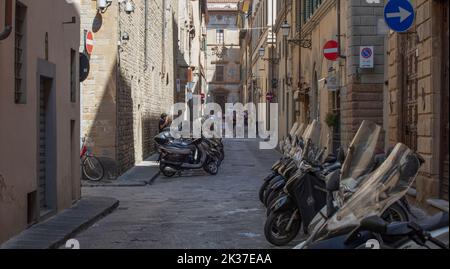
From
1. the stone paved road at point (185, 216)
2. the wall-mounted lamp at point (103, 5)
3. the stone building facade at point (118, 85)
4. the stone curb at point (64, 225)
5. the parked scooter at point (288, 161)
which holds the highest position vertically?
the wall-mounted lamp at point (103, 5)

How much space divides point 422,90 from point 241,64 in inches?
3105

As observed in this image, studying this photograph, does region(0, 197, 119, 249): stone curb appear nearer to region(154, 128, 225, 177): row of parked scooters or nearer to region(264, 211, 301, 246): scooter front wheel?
region(264, 211, 301, 246): scooter front wheel

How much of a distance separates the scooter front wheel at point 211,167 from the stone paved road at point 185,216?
2.11 feet

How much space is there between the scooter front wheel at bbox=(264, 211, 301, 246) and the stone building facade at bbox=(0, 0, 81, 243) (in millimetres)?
3027

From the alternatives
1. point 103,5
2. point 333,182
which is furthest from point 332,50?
point 333,182

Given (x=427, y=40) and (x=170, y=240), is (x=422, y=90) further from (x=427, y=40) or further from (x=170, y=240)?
(x=170, y=240)

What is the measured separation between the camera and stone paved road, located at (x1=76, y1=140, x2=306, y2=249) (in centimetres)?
895

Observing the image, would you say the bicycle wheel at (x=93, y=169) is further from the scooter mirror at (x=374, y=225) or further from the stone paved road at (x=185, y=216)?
the scooter mirror at (x=374, y=225)

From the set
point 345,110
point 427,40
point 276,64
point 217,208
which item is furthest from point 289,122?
point 427,40

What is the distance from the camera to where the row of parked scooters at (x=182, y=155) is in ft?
64.1

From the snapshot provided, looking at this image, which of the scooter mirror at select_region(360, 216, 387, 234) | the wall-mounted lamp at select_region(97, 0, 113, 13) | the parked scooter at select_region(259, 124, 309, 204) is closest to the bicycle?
the wall-mounted lamp at select_region(97, 0, 113, 13)

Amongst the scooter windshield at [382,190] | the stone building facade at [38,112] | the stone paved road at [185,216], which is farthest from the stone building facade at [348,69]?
the scooter windshield at [382,190]

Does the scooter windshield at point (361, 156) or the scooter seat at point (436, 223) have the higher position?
the scooter windshield at point (361, 156)
